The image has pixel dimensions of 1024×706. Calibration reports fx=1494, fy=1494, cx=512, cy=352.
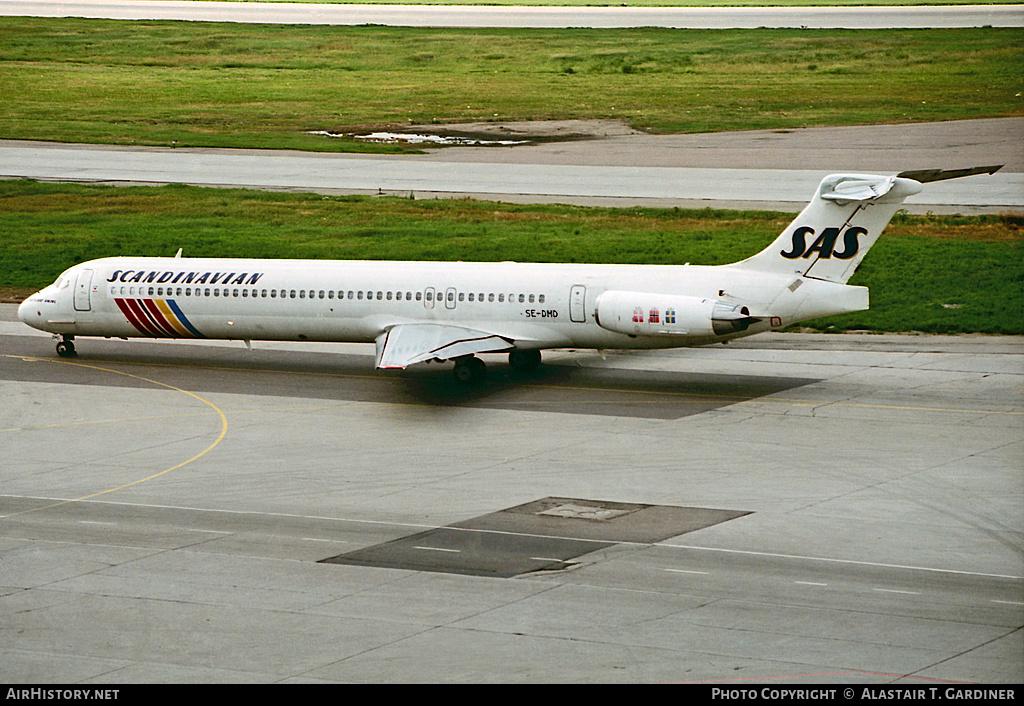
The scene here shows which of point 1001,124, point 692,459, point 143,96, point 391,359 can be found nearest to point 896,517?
point 692,459

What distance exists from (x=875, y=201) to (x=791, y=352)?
8399mm

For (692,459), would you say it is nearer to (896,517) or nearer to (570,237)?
(896,517)

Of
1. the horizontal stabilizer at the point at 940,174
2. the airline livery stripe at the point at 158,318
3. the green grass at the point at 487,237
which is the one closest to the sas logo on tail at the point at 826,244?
the horizontal stabilizer at the point at 940,174

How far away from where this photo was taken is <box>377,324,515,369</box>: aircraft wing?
1575 inches

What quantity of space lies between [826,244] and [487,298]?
9533 mm

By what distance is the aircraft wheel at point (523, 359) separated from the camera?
43750 mm

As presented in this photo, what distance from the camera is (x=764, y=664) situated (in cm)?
2108

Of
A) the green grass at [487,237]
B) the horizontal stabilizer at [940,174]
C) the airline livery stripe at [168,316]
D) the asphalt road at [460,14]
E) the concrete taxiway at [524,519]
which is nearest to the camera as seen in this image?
the concrete taxiway at [524,519]

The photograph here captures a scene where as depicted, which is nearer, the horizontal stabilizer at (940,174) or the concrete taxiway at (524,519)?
the concrete taxiway at (524,519)

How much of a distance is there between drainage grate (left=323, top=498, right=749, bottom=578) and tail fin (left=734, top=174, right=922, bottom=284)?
1219cm

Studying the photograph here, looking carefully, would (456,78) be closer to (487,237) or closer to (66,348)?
(487,237)

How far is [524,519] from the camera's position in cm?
2933

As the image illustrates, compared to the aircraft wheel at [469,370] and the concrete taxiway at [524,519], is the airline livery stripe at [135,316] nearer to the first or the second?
the concrete taxiway at [524,519]

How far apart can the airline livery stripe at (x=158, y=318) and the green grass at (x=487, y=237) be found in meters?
15.7
